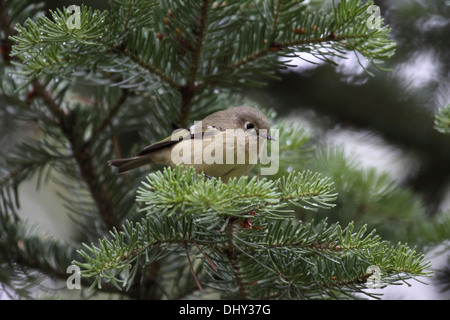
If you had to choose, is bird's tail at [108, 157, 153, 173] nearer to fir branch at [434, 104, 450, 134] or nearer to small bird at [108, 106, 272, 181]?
small bird at [108, 106, 272, 181]

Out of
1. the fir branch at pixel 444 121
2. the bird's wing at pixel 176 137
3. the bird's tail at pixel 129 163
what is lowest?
the bird's tail at pixel 129 163

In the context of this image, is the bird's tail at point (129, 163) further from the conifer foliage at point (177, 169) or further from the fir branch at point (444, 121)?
the fir branch at point (444, 121)

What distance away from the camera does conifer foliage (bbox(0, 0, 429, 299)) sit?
4.09 feet

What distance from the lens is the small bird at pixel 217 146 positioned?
5.80ft

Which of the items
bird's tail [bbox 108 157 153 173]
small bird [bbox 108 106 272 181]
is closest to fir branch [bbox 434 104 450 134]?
small bird [bbox 108 106 272 181]

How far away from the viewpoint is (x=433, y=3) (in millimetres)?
2277

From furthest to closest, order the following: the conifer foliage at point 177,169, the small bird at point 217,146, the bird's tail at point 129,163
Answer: the bird's tail at point 129,163, the small bird at point 217,146, the conifer foliage at point 177,169

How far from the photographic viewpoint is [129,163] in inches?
75.9

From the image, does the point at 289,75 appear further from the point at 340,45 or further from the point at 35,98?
the point at 35,98

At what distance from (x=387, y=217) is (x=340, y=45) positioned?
2.59 ft

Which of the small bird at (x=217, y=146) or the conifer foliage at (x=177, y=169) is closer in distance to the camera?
the conifer foliage at (x=177, y=169)

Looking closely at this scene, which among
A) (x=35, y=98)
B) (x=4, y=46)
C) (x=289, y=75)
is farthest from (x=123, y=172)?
(x=289, y=75)

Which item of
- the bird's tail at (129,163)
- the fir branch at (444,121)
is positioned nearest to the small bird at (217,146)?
the bird's tail at (129,163)

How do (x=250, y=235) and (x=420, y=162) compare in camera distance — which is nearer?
(x=250, y=235)
